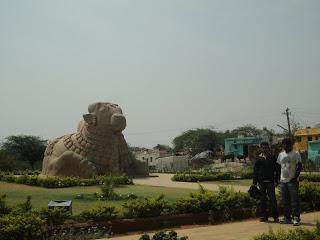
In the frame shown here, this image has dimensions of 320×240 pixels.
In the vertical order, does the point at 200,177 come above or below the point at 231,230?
above

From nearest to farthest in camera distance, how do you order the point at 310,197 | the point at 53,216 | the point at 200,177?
the point at 53,216, the point at 310,197, the point at 200,177

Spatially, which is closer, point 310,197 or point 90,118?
point 310,197

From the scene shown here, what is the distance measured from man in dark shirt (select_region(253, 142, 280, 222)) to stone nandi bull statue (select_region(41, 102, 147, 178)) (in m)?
11.8

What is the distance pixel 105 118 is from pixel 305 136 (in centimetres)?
3264

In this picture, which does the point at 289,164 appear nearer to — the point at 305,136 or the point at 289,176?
the point at 289,176

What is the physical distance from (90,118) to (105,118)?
2.23 feet

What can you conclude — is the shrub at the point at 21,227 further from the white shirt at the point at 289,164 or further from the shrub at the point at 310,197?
the shrub at the point at 310,197

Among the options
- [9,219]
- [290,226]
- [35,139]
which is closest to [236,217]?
[290,226]

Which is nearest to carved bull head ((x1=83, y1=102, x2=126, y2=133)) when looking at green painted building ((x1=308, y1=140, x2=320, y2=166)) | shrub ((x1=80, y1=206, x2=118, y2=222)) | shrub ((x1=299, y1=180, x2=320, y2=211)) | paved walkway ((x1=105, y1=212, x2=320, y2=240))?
shrub ((x1=299, y1=180, x2=320, y2=211))

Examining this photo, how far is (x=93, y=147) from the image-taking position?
66.2 feet

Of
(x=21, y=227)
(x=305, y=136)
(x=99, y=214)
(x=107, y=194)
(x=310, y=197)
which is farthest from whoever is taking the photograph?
(x=305, y=136)

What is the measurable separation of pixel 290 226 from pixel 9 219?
4.68 meters

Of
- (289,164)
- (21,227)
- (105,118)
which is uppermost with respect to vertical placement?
(105,118)

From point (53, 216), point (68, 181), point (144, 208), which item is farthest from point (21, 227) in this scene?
point (68, 181)
